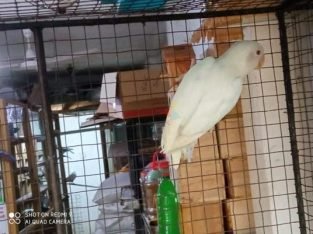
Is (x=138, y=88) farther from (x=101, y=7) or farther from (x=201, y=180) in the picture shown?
(x=101, y=7)

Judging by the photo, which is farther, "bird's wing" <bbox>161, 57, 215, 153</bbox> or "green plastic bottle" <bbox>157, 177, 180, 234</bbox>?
"green plastic bottle" <bbox>157, 177, 180, 234</bbox>

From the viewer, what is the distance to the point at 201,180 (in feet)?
3.60

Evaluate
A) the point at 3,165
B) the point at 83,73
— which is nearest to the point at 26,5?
the point at 3,165

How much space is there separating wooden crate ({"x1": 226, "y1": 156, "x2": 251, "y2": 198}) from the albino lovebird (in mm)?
380

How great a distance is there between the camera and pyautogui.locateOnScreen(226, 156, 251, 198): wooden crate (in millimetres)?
1108

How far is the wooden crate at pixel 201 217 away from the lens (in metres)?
1.10

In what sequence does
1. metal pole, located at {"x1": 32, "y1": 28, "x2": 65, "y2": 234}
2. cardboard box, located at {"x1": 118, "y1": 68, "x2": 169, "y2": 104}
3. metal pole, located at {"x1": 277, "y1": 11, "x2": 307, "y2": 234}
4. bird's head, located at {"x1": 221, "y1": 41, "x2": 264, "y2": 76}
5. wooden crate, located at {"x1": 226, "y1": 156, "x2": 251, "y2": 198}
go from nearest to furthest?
bird's head, located at {"x1": 221, "y1": 41, "x2": 264, "y2": 76}
metal pole, located at {"x1": 32, "y1": 28, "x2": 65, "y2": 234}
metal pole, located at {"x1": 277, "y1": 11, "x2": 307, "y2": 234}
wooden crate, located at {"x1": 226, "y1": 156, "x2": 251, "y2": 198}
cardboard box, located at {"x1": 118, "y1": 68, "x2": 169, "y2": 104}

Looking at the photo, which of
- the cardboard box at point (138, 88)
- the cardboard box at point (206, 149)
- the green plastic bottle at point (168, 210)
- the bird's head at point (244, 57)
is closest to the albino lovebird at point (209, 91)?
the bird's head at point (244, 57)

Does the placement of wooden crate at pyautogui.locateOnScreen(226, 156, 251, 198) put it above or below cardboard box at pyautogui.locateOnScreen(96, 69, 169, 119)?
below

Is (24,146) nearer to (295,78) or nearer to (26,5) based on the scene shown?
(26,5)

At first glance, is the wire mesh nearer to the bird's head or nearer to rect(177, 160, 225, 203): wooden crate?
rect(177, 160, 225, 203): wooden crate

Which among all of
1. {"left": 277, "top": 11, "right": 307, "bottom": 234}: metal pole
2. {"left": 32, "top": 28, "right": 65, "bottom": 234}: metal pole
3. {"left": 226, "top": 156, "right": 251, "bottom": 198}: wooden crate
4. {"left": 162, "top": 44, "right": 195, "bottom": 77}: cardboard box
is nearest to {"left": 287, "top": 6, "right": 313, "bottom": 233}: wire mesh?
{"left": 277, "top": 11, "right": 307, "bottom": 234}: metal pole

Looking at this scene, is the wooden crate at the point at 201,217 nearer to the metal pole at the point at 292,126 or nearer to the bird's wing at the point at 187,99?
the metal pole at the point at 292,126

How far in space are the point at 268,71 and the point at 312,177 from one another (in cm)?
30
